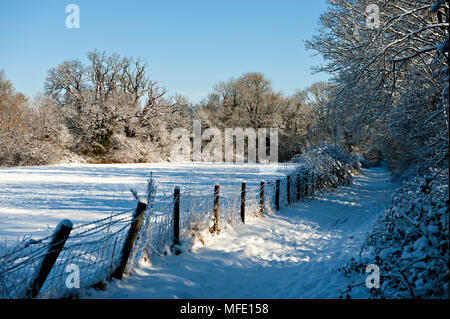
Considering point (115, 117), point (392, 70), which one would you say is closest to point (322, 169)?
point (392, 70)

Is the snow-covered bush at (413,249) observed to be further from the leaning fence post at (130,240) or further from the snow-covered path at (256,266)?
the leaning fence post at (130,240)

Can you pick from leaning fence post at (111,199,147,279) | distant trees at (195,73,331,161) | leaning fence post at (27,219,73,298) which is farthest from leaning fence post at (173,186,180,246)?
distant trees at (195,73,331,161)

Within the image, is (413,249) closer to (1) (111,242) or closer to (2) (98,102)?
(1) (111,242)

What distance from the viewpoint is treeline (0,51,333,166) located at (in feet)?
79.7

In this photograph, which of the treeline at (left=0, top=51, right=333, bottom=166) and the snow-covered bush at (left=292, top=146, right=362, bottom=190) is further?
the treeline at (left=0, top=51, right=333, bottom=166)

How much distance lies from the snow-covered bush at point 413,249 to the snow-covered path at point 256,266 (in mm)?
403

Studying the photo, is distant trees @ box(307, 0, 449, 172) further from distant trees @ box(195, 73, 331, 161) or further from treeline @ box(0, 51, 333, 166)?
distant trees @ box(195, 73, 331, 161)

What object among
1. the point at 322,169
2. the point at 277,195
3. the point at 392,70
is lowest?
the point at 277,195

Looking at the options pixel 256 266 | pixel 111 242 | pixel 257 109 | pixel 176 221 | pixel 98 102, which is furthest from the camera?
pixel 257 109

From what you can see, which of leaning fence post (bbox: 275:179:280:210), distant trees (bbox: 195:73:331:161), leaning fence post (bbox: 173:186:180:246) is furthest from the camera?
distant trees (bbox: 195:73:331:161)

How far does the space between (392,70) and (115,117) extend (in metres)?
29.0

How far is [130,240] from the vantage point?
3.98m

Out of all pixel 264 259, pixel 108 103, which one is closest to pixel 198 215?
pixel 264 259

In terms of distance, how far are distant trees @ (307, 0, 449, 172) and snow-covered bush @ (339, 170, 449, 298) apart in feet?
7.81
